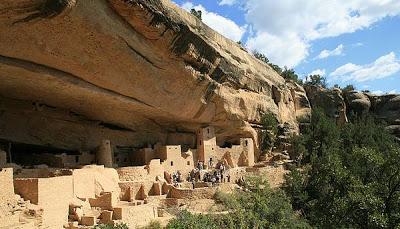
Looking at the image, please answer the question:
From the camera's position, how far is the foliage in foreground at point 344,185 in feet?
46.5

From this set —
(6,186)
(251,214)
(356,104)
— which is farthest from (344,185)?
(356,104)

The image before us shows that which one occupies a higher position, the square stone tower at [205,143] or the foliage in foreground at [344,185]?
the square stone tower at [205,143]

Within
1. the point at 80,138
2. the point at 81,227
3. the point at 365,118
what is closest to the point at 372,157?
the point at 81,227

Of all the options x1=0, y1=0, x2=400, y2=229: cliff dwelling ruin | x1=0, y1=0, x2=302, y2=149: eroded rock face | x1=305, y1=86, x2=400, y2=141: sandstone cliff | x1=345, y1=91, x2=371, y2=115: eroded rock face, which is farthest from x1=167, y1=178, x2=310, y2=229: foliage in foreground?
x1=345, y1=91, x2=371, y2=115: eroded rock face

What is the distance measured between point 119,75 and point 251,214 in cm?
635

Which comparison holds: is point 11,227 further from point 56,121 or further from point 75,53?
point 56,121

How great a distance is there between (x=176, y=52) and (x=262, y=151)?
10092mm

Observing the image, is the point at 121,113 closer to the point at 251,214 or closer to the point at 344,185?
the point at 251,214

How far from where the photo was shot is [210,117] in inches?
811

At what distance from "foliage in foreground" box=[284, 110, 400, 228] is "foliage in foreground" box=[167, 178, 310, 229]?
1237 mm

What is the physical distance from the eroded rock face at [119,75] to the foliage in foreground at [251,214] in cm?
387

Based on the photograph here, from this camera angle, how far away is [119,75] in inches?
599

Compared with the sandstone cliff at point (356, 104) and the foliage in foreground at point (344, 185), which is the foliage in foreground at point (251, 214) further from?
the sandstone cliff at point (356, 104)

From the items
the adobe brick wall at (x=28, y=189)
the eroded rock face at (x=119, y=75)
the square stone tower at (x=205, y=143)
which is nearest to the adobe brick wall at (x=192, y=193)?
the eroded rock face at (x=119, y=75)
